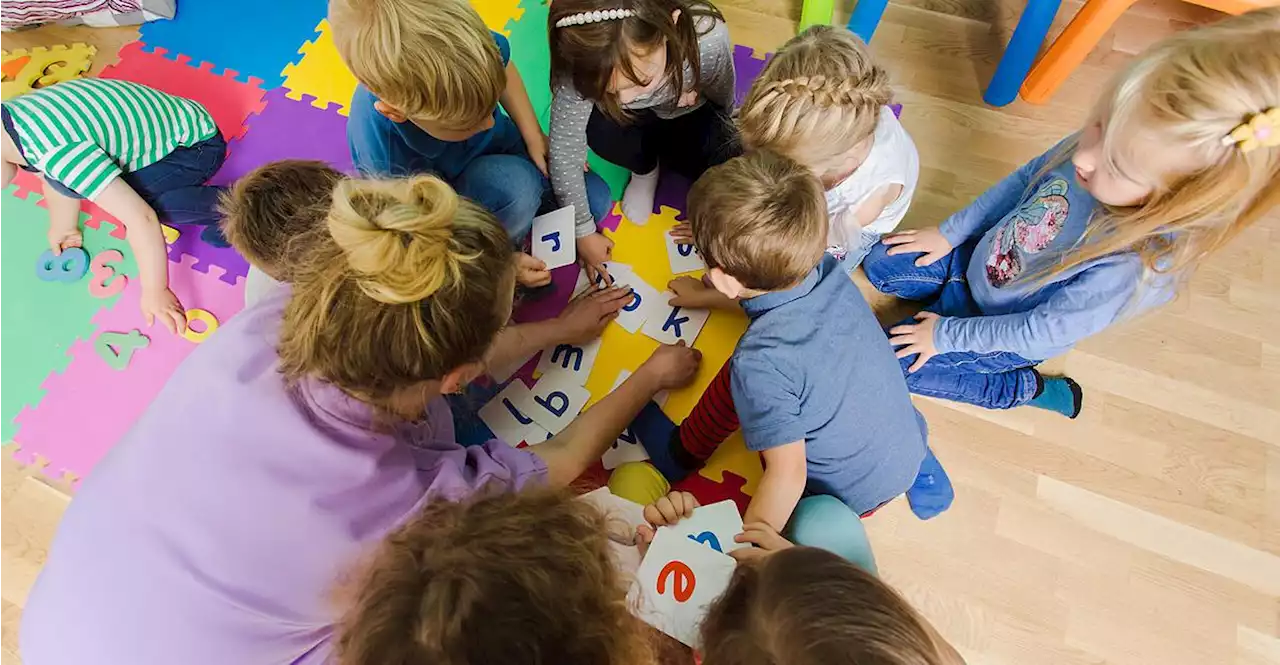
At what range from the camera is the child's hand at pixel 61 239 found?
1768mm

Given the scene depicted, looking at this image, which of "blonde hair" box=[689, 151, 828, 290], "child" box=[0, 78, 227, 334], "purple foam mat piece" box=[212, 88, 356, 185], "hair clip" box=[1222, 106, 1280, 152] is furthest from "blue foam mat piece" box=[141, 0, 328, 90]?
"hair clip" box=[1222, 106, 1280, 152]

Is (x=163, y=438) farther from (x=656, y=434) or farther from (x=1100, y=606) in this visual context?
(x=1100, y=606)

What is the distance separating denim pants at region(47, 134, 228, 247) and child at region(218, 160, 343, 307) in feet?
2.22

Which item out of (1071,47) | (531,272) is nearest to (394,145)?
(531,272)

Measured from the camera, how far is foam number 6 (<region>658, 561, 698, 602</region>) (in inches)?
48.2

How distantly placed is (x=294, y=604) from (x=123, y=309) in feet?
3.88

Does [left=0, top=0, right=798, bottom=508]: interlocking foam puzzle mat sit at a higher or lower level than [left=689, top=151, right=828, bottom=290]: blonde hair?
lower

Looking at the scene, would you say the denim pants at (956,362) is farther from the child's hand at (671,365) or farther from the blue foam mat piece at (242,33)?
the blue foam mat piece at (242,33)

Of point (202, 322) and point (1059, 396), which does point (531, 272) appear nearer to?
point (202, 322)

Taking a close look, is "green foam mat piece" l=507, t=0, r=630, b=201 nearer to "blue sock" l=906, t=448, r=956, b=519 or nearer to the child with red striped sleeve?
the child with red striped sleeve

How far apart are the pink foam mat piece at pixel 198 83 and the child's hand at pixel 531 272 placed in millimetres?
959

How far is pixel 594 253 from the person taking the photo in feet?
5.70

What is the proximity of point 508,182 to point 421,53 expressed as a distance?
0.46 meters

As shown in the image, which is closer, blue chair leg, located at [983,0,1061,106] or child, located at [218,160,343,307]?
child, located at [218,160,343,307]
